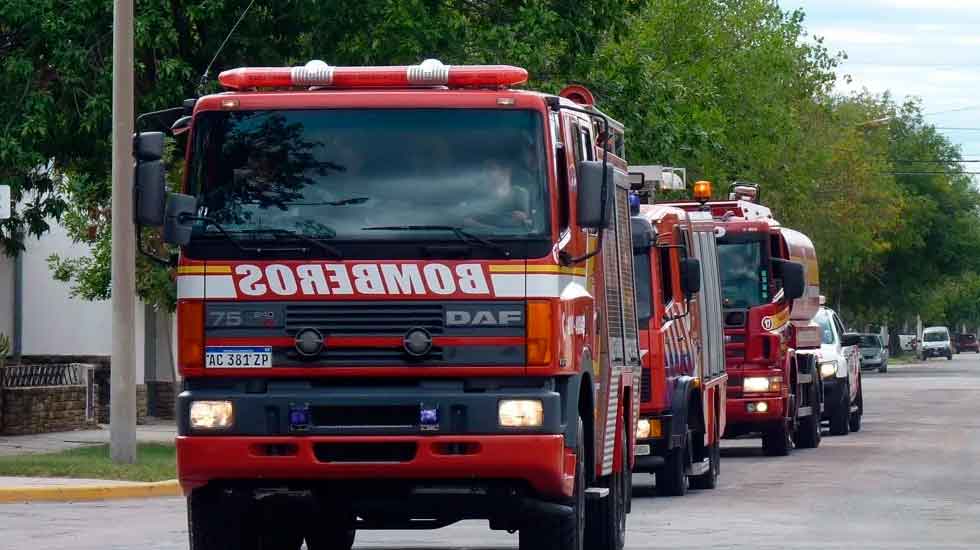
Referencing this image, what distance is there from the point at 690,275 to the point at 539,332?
899 centimetres

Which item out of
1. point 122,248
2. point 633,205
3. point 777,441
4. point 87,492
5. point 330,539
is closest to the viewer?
point 330,539

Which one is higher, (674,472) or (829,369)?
(829,369)

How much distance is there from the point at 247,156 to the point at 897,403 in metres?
38.9

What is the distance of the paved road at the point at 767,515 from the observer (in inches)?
609

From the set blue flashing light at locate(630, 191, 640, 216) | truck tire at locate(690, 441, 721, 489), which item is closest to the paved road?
truck tire at locate(690, 441, 721, 489)

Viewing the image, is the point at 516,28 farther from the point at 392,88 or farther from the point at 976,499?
the point at 392,88

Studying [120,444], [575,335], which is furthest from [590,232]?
[120,444]

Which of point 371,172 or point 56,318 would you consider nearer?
point 371,172

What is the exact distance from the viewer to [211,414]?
11461 millimetres

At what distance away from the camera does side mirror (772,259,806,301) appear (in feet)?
86.3

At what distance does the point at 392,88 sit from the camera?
11898mm

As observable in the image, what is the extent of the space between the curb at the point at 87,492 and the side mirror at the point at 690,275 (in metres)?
5.14

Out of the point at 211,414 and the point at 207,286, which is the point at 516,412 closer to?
the point at 211,414

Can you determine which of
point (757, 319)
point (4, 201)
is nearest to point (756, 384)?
point (757, 319)
